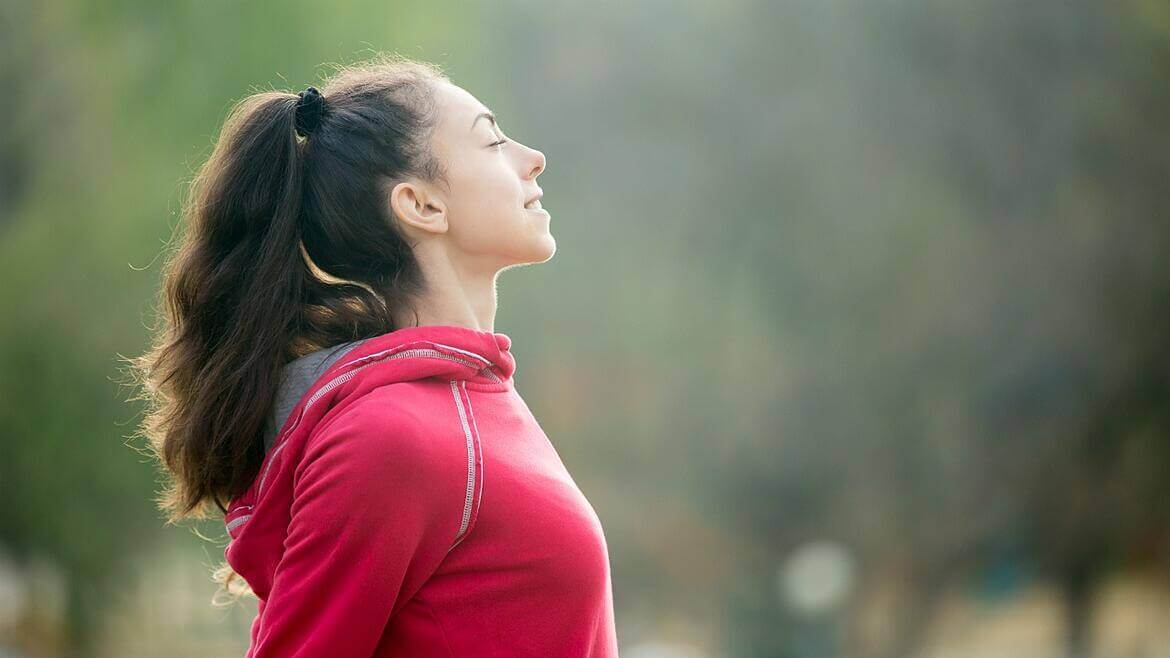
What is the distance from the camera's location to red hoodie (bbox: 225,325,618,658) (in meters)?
0.89

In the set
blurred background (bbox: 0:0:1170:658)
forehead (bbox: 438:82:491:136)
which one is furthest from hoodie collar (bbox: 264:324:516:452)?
blurred background (bbox: 0:0:1170:658)

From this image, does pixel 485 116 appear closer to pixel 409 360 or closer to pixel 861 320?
pixel 409 360

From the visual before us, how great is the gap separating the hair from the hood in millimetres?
26

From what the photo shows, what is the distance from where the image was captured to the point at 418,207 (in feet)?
3.61

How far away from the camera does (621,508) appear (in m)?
5.41

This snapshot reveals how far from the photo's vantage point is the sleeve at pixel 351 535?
34.8 inches

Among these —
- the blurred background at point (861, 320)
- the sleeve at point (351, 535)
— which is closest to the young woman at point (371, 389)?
the sleeve at point (351, 535)

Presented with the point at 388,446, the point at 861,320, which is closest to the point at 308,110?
the point at 388,446

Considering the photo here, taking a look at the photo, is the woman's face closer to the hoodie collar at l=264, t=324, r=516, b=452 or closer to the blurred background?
the hoodie collar at l=264, t=324, r=516, b=452

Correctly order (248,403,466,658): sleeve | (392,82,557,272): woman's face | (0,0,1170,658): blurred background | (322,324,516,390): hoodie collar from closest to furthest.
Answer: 1. (248,403,466,658): sleeve
2. (322,324,516,390): hoodie collar
3. (392,82,557,272): woman's face
4. (0,0,1170,658): blurred background

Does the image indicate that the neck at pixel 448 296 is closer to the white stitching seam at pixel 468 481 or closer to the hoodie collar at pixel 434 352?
the hoodie collar at pixel 434 352

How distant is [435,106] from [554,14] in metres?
4.71

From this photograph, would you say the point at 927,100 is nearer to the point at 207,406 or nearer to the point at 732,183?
the point at 732,183

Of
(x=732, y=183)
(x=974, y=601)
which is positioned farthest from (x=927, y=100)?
(x=974, y=601)
